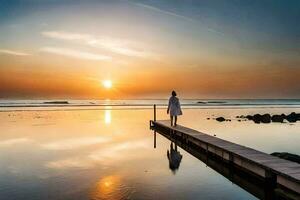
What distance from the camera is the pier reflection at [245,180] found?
1064 centimetres

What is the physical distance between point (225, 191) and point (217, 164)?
4.32 m

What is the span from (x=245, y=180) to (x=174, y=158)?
4.97 m

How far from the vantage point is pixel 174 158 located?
677 inches

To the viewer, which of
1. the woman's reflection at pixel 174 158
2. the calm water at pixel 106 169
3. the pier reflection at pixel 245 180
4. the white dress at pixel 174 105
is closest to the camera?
the pier reflection at pixel 245 180

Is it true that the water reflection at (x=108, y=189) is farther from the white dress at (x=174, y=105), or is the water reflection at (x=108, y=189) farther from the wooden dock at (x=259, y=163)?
the white dress at (x=174, y=105)

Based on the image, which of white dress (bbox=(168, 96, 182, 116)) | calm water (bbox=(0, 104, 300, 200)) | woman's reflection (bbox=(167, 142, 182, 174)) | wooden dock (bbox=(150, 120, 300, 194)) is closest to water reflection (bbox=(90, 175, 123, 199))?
calm water (bbox=(0, 104, 300, 200))

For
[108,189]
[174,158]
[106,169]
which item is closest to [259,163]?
[108,189]

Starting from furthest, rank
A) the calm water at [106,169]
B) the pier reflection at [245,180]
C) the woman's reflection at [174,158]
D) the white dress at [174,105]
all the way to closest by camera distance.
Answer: the white dress at [174,105] → the woman's reflection at [174,158] → the calm water at [106,169] → the pier reflection at [245,180]

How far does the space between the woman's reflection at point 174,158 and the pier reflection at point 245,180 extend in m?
0.88

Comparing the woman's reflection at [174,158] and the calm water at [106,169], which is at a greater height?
the calm water at [106,169]

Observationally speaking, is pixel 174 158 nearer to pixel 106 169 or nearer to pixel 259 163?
pixel 106 169

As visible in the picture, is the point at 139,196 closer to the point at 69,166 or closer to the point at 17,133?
the point at 69,166

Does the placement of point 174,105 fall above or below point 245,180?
A: above

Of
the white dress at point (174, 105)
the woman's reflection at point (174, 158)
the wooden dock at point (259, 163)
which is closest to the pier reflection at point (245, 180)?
the wooden dock at point (259, 163)
